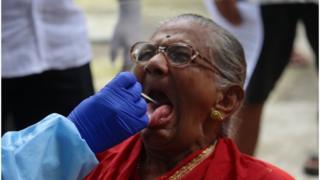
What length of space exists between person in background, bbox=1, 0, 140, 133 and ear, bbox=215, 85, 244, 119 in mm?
1010

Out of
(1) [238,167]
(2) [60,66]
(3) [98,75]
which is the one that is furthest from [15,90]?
(3) [98,75]

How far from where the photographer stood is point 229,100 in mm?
2344

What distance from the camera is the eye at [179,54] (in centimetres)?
226

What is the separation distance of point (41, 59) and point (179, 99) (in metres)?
1.04

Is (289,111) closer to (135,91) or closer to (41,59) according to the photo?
(41,59)

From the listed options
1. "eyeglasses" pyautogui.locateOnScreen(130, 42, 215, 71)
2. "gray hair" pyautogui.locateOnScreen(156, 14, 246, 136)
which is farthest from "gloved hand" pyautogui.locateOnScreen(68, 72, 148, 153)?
"gray hair" pyautogui.locateOnScreen(156, 14, 246, 136)

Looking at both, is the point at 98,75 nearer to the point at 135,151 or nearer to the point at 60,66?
the point at 60,66

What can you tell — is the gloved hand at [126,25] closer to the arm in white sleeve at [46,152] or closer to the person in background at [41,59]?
the person in background at [41,59]

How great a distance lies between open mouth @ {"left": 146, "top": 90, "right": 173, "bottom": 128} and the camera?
7.25 feet

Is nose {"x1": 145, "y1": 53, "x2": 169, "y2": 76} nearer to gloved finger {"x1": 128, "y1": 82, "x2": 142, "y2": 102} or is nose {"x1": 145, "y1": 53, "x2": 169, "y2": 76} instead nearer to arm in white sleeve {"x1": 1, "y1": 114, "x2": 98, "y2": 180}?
gloved finger {"x1": 128, "y1": 82, "x2": 142, "y2": 102}

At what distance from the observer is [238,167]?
2.22 metres

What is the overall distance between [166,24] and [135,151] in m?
0.40

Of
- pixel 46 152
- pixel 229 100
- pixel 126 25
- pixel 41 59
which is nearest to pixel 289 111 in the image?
pixel 126 25

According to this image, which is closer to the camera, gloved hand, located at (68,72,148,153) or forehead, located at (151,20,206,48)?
gloved hand, located at (68,72,148,153)
